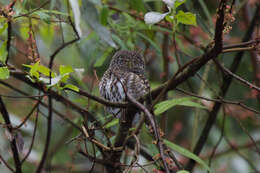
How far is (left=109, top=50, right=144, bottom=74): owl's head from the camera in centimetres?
239

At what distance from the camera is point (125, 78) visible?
2.48m

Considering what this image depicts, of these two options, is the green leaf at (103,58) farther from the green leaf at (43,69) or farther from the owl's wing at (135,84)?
the green leaf at (43,69)

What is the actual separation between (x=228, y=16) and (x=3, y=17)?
96 centimetres

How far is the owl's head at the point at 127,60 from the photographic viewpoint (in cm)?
239

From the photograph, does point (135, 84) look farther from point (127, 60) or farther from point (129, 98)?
point (129, 98)

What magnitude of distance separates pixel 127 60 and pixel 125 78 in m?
0.12

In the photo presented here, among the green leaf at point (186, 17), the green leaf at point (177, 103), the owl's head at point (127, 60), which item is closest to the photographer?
the green leaf at point (186, 17)

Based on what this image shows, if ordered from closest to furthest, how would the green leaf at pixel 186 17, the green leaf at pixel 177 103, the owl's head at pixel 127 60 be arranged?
the green leaf at pixel 186 17 < the green leaf at pixel 177 103 < the owl's head at pixel 127 60

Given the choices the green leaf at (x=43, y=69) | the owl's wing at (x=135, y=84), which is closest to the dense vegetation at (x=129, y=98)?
the green leaf at (x=43, y=69)

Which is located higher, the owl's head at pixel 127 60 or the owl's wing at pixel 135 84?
the owl's head at pixel 127 60

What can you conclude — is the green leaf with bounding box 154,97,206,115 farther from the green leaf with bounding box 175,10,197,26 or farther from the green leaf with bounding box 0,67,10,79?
the green leaf with bounding box 0,67,10,79

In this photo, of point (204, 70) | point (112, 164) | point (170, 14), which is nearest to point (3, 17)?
point (170, 14)

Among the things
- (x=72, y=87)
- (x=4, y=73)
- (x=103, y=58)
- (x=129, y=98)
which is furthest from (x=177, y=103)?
(x=103, y=58)

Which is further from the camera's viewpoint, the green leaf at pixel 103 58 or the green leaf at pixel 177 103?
the green leaf at pixel 103 58
